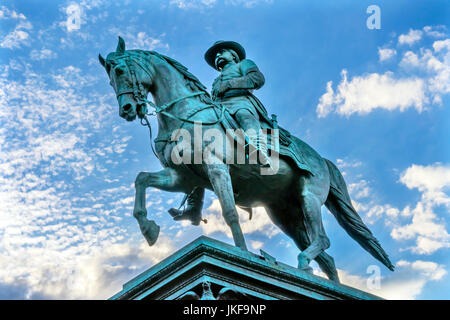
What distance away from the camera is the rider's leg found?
1252cm

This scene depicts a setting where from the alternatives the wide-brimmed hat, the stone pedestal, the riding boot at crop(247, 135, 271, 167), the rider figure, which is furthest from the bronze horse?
the wide-brimmed hat

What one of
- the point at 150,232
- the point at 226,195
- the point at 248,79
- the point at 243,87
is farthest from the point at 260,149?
the point at 150,232

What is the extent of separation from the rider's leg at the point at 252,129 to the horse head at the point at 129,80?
1.65m

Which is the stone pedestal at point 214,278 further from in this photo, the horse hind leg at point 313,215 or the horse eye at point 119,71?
the horse eye at point 119,71

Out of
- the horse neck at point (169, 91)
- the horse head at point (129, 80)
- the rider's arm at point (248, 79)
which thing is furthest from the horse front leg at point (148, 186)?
the rider's arm at point (248, 79)

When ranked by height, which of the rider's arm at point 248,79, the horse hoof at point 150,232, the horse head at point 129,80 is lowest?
the horse hoof at point 150,232

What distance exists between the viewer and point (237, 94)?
45.5 feet

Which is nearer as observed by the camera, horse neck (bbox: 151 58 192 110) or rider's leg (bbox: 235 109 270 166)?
rider's leg (bbox: 235 109 270 166)

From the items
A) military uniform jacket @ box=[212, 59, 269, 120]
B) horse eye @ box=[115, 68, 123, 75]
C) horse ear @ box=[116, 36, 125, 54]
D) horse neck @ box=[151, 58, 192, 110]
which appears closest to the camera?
horse eye @ box=[115, 68, 123, 75]

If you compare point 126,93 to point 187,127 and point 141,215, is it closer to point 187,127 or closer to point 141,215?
point 187,127

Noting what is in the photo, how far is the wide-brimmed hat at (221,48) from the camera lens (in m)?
15.1

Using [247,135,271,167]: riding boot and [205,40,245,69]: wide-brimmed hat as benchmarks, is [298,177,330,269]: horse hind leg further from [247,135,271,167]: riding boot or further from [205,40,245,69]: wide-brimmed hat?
[205,40,245,69]: wide-brimmed hat
